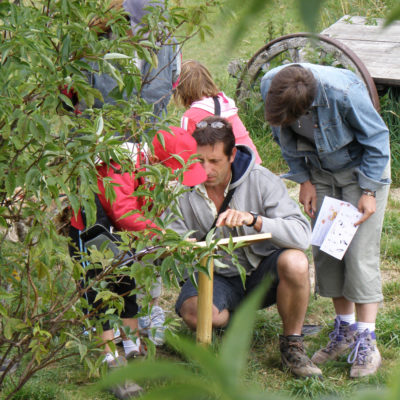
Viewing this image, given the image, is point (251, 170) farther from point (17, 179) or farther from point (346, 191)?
point (17, 179)

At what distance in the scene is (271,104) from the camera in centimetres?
349

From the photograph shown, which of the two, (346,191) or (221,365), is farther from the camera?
(346,191)

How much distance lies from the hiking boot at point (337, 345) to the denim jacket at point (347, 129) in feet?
2.67

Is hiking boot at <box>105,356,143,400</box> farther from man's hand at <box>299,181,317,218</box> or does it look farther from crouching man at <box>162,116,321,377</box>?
man's hand at <box>299,181,317,218</box>

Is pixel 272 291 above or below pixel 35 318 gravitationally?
below

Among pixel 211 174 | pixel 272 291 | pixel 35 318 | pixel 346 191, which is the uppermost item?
pixel 35 318

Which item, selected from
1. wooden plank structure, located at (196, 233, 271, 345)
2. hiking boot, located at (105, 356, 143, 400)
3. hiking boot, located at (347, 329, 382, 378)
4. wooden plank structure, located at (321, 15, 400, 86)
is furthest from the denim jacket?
wooden plank structure, located at (321, 15, 400, 86)

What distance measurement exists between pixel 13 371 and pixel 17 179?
5.76 feet

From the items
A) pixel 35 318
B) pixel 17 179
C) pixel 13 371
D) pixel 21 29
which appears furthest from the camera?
pixel 13 371

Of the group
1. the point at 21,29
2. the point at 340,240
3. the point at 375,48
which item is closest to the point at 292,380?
the point at 340,240

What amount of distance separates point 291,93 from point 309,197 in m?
0.75

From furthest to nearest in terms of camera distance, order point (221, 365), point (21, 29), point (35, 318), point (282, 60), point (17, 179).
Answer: point (282, 60) < point (35, 318) < point (17, 179) < point (21, 29) < point (221, 365)

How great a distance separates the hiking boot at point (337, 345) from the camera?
151 inches

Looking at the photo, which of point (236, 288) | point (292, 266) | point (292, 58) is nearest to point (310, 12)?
point (292, 266)
